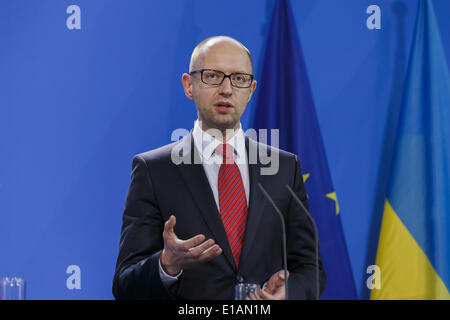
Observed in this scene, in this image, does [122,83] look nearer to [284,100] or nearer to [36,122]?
[36,122]

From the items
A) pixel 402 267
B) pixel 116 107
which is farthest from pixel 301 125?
pixel 116 107

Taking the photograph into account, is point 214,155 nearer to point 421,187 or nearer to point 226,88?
point 226,88

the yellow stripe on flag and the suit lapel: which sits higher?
the suit lapel

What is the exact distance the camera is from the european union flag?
3389 millimetres

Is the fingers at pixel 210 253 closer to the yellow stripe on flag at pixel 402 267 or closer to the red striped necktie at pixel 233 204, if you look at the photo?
the red striped necktie at pixel 233 204

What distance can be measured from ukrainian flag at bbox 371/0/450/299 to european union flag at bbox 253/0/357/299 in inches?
11.5

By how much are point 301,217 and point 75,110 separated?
187 cm

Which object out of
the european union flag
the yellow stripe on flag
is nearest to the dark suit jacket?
the european union flag

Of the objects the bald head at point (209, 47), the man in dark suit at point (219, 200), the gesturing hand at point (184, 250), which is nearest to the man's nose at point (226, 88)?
the man in dark suit at point (219, 200)

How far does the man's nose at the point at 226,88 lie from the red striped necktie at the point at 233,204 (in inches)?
11.1

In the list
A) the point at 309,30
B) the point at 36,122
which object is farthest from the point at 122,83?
the point at 309,30

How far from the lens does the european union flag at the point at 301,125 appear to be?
339 cm

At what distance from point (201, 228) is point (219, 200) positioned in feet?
0.43

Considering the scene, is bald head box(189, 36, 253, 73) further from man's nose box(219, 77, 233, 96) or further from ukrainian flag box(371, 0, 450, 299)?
ukrainian flag box(371, 0, 450, 299)
